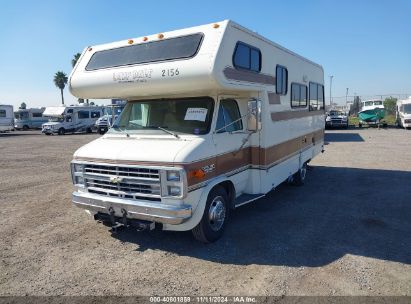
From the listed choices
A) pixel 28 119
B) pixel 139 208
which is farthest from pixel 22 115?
pixel 139 208

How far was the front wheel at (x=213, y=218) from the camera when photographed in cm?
530

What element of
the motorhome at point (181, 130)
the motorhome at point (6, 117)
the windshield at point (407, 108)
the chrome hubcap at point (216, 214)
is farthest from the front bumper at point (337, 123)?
the motorhome at point (6, 117)

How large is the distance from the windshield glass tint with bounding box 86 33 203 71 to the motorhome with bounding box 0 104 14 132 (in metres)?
34.5

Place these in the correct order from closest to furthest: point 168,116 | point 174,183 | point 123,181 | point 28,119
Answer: point 174,183 < point 123,181 < point 168,116 < point 28,119

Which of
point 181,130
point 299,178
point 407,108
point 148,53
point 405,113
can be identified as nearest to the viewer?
point 181,130

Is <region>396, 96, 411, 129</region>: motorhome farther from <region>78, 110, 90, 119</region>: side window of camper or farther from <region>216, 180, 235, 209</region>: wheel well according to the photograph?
<region>78, 110, 90, 119</region>: side window of camper

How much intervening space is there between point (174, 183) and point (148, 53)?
2304mm

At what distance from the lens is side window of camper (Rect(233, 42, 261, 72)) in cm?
561

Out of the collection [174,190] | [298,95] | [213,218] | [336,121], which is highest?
[298,95]

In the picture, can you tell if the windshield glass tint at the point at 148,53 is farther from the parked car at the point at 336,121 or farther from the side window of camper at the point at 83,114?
the side window of camper at the point at 83,114

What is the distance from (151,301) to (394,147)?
17.2 meters

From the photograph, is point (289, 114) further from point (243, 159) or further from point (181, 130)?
point (181, 130)

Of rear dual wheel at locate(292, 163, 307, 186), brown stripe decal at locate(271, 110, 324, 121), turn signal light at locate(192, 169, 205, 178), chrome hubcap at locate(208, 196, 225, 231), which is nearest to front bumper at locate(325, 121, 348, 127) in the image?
brown stripe decal at locate(271, 110, 324, 121)

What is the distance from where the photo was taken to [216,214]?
5.56 metres
